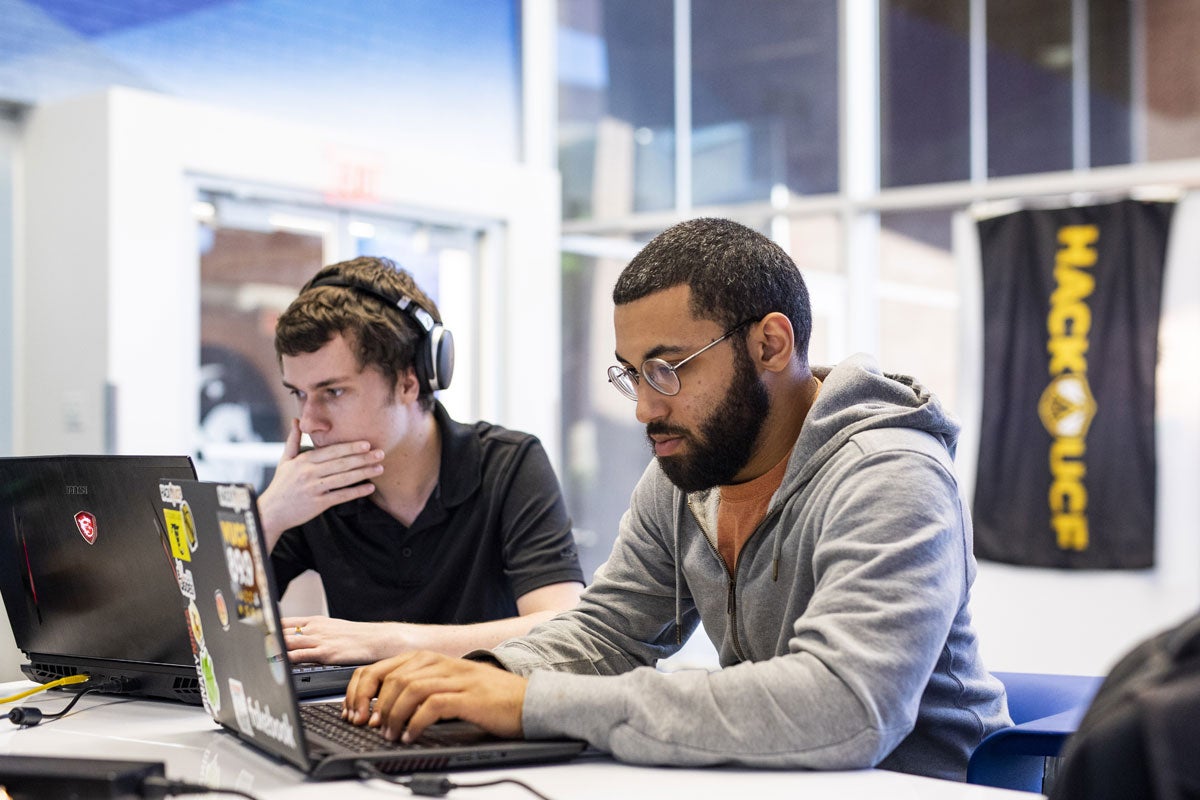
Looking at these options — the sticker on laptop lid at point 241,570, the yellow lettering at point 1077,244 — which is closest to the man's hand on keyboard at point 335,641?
the sticker on laptop lid at point 241,570

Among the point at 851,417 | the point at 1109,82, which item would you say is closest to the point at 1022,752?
the point at 851,417

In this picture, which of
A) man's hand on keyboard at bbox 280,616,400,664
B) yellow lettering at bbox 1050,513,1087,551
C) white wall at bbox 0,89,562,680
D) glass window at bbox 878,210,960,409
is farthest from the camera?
glass window at bbox 878,210,960,409

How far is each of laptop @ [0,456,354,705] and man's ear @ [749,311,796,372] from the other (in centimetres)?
69

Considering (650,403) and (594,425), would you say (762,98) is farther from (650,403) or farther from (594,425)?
(650,403)

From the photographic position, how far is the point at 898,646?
3.79ft

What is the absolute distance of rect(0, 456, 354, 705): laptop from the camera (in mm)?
1451

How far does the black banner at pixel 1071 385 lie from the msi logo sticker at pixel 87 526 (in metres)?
3.66

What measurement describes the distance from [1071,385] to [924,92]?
1427 millimetres

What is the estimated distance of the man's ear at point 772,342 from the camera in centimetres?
148

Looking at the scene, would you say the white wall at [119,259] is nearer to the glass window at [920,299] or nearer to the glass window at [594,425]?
the glass window at [594,425]

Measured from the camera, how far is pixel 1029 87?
4.73m

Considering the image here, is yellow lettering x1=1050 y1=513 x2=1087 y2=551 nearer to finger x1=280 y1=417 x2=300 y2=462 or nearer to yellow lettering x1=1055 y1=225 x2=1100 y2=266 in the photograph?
yellow lettering x1=1055 y1=225 x2=1100 y2=266

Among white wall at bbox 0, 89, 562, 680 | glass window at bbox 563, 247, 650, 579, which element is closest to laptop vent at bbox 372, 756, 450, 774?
white wall at bbox 0, 89, 562, 680

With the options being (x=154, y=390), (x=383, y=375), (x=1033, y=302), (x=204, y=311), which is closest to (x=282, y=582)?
(x=383, y=375)
